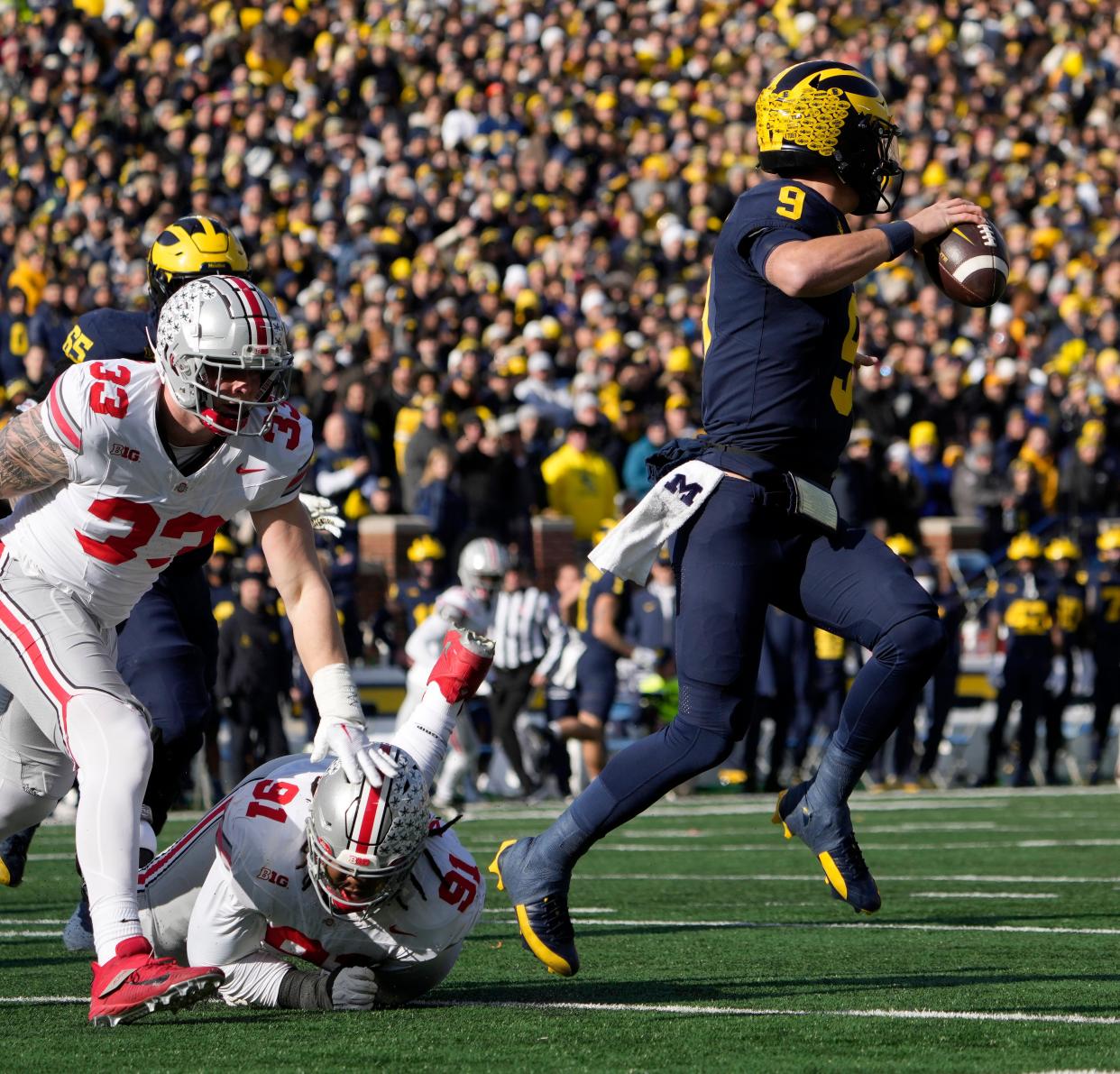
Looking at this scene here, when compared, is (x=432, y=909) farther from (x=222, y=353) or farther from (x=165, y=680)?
(x=165, y=680)

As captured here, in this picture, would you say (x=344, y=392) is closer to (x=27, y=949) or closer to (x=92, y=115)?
(x=92, y=115)

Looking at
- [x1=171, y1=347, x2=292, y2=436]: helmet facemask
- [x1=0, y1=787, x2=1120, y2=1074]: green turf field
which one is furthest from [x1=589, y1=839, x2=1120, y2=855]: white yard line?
[x1=171, y1=347, x2=292, y2=436]: helmet facemask

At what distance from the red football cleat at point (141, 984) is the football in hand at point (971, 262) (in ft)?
8.13

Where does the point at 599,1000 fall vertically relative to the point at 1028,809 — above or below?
above

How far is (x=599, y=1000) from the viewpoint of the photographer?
4969 millimetres

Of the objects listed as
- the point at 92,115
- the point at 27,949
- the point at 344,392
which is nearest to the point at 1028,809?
the point at 344,392

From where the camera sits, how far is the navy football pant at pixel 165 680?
613 cm

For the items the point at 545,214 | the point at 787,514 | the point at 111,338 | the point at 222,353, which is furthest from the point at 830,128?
the point at 545,214

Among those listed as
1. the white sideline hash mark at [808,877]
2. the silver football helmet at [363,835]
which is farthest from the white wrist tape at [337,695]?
the white sideline hash mark at [808,877]

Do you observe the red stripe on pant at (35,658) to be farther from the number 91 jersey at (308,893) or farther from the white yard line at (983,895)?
the white yard line at (983,895)

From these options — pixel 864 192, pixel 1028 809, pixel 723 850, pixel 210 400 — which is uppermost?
pixel 864 192

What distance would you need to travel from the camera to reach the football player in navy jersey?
5121 millimetres

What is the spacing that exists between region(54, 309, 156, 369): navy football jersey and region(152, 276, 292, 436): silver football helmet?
1364 millimetres

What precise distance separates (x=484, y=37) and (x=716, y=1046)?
1928cm
